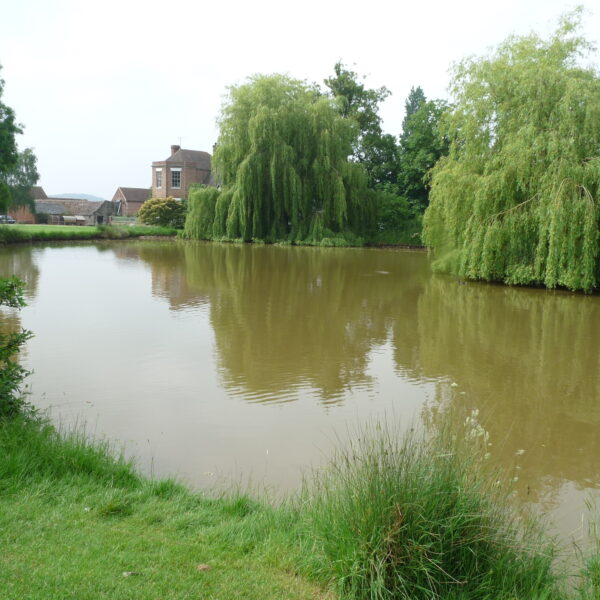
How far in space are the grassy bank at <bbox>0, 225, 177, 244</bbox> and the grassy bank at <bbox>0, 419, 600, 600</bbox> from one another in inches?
1306

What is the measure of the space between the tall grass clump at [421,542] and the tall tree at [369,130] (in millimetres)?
45011

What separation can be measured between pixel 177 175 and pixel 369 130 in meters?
19.8

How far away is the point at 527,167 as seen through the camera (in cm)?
1703

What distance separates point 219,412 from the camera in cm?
695

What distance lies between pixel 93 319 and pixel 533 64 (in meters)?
14.8

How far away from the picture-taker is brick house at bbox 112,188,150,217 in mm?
68125

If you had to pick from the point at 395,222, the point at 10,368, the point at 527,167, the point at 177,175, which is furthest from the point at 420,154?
the point at 10,368

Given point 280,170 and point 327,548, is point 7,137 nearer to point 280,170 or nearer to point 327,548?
point 280,170

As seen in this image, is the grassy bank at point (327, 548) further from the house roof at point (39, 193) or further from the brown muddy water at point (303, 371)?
the house roof at point (39, 193)

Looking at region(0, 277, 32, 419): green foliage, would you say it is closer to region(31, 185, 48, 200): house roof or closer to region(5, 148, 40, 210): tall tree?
region(5, 148, 40, 210): tall tree

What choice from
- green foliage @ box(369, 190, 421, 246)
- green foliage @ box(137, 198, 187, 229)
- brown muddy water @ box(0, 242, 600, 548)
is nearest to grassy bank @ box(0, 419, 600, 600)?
brown muddy water @ box(0, 242, 600, 548)

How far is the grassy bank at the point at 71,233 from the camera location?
33847 mm

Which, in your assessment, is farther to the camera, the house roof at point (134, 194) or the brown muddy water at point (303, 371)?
the house roof at point (134, 194)

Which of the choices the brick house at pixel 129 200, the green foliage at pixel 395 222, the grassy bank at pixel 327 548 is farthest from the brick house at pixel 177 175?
the grassy bank at pixel 327 548
